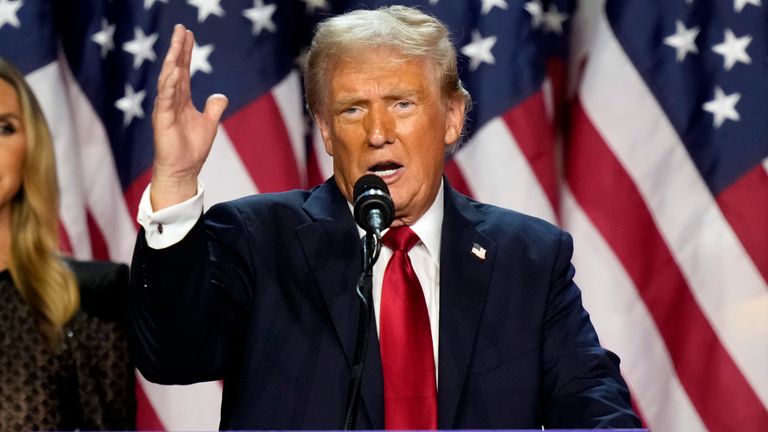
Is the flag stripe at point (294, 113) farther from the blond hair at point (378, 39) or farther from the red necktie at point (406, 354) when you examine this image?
the red necktie at point (406, 354)

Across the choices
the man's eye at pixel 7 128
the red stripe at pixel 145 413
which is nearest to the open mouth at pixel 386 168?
the man's eye at pixel 7 128

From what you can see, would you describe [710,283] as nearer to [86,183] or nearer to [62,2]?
[86,183]

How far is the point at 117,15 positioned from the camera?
3.58 m

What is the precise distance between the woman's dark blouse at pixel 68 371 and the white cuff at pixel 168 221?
929 millimetres

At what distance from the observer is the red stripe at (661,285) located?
3.55 meters

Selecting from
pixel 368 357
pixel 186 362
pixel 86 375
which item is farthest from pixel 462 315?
pixel 86 375

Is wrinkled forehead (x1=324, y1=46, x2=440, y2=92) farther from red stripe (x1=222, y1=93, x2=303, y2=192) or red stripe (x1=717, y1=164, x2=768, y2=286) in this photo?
red stripe (x1=717, y1=164, x2=768, y2=286)

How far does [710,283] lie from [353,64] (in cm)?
170

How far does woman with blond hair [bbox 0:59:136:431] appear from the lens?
8.91ft

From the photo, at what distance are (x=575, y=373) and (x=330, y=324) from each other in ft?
1.53

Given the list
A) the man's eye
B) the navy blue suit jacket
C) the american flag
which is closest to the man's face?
the navy blue suit jacket

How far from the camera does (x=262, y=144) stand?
3615 mm

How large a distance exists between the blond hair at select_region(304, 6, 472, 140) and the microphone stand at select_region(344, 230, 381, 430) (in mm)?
678

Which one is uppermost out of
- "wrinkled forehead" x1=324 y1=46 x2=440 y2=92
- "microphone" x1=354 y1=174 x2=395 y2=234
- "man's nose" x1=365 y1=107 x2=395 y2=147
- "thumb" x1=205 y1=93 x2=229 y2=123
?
"thumb" x1=205 y1=93 x2=229 y2=123
